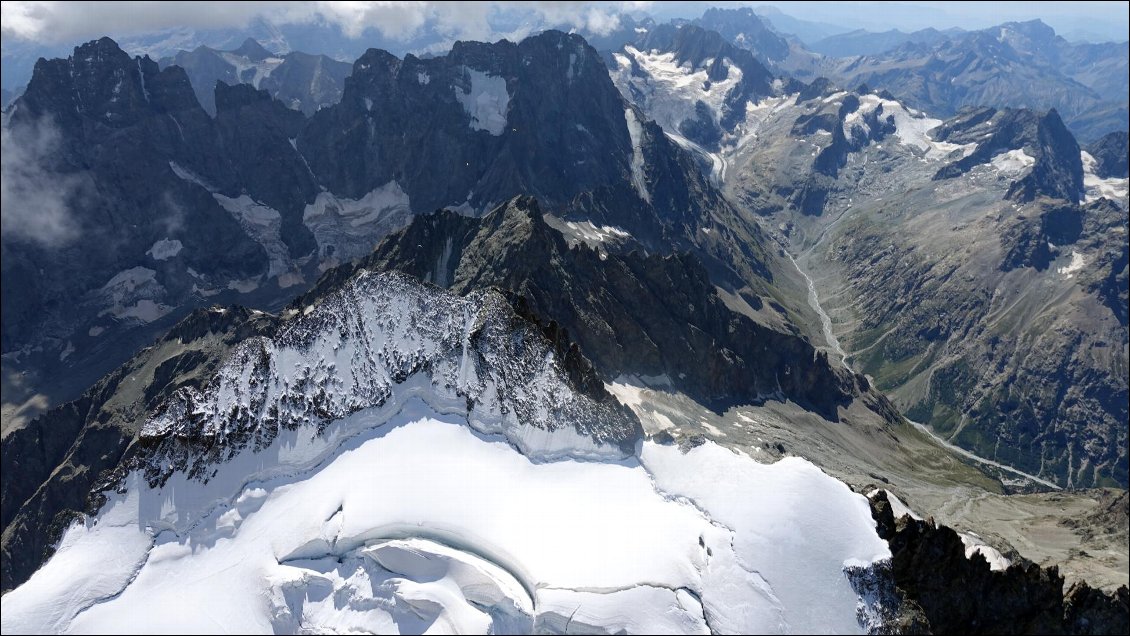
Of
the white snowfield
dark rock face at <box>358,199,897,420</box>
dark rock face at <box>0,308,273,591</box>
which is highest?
the white snowfield

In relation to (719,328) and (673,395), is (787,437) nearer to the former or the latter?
Result: (673,395)

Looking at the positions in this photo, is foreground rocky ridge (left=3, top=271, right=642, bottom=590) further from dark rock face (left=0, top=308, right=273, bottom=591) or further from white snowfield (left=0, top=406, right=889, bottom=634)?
dark rock face (left=0, top=308, right=273, bottom=591)

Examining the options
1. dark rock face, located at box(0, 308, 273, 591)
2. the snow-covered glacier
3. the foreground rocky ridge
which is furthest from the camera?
dark rock face, located at box(0, 308, 273, 591)

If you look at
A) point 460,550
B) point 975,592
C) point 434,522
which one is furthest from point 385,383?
point 975,592

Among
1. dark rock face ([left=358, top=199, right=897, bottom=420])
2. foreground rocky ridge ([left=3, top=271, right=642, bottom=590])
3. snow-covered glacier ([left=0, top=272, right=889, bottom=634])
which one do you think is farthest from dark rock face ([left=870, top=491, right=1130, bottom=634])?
dark rock face ([left=358, top=199, right=897, bottom=420])

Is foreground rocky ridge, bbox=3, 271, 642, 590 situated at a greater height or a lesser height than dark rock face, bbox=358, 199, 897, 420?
greater

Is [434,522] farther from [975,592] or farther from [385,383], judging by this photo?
[975,592]

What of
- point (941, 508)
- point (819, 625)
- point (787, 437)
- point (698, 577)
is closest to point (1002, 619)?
point (819, 625)
